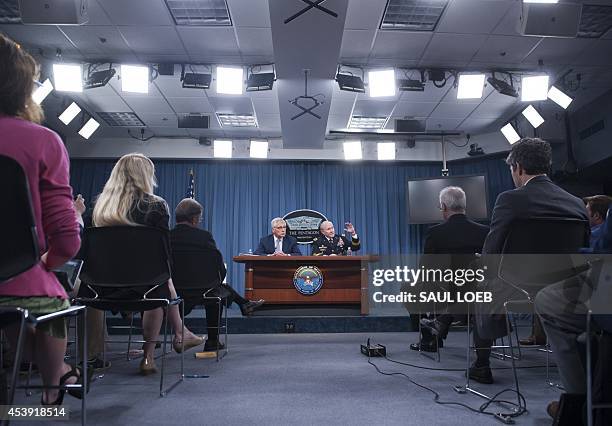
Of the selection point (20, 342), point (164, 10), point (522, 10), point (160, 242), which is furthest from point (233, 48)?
point (20, 342)

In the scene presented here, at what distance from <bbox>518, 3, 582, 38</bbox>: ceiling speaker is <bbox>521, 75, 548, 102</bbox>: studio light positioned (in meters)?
1.35

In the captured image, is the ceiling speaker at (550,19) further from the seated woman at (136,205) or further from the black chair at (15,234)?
the black chair at (15,234)

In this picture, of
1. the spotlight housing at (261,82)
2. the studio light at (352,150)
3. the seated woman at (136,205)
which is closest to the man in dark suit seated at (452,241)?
the seated woman at (136,205)

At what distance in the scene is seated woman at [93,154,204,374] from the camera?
7.72 ft

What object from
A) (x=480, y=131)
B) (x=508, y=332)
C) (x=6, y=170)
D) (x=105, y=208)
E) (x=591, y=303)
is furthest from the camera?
(x=480, y=131)

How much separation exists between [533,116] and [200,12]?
15.0ft

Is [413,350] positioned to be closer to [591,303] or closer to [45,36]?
[591,303]

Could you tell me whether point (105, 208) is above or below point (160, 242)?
above

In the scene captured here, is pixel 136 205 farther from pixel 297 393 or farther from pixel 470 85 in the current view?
pixel 470 85

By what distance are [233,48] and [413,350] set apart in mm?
3742

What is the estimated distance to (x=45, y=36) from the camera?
15.4ft

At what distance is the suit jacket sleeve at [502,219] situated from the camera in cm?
197

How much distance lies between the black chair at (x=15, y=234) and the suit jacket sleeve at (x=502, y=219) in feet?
5.82

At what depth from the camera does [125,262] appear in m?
2.06
